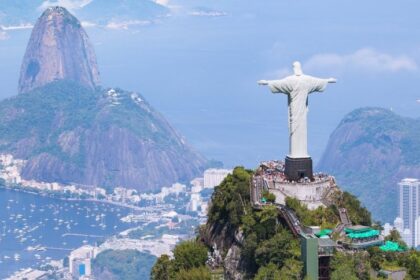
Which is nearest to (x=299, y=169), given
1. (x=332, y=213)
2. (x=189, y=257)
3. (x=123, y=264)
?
(x=332, y=213)

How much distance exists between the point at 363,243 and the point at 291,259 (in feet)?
4.19

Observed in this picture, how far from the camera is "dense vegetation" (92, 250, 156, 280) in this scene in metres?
64.9

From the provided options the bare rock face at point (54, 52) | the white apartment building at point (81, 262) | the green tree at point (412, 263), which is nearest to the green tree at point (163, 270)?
the green tree at point (412, 263)

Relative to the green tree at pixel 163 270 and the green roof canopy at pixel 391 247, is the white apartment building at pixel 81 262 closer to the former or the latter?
the green tree at pixel 163 270

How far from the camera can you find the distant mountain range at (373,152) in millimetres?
78312

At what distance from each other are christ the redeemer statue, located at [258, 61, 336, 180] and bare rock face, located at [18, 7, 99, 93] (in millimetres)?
93791

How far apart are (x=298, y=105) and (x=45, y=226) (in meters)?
59.1

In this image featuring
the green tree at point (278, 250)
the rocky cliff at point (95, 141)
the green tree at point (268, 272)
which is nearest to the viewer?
the green tree at point (268, 272)

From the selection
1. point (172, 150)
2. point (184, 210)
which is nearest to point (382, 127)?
point (184, 210)

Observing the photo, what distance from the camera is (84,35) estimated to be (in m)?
118

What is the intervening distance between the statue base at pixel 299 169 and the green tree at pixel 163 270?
2773 mm

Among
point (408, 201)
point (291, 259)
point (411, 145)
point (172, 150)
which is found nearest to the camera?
point (291, 259)

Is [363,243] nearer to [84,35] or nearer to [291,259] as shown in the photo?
[291,259]

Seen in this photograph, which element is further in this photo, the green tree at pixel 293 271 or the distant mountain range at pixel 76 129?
the distant mountain range at pixel 76 129
